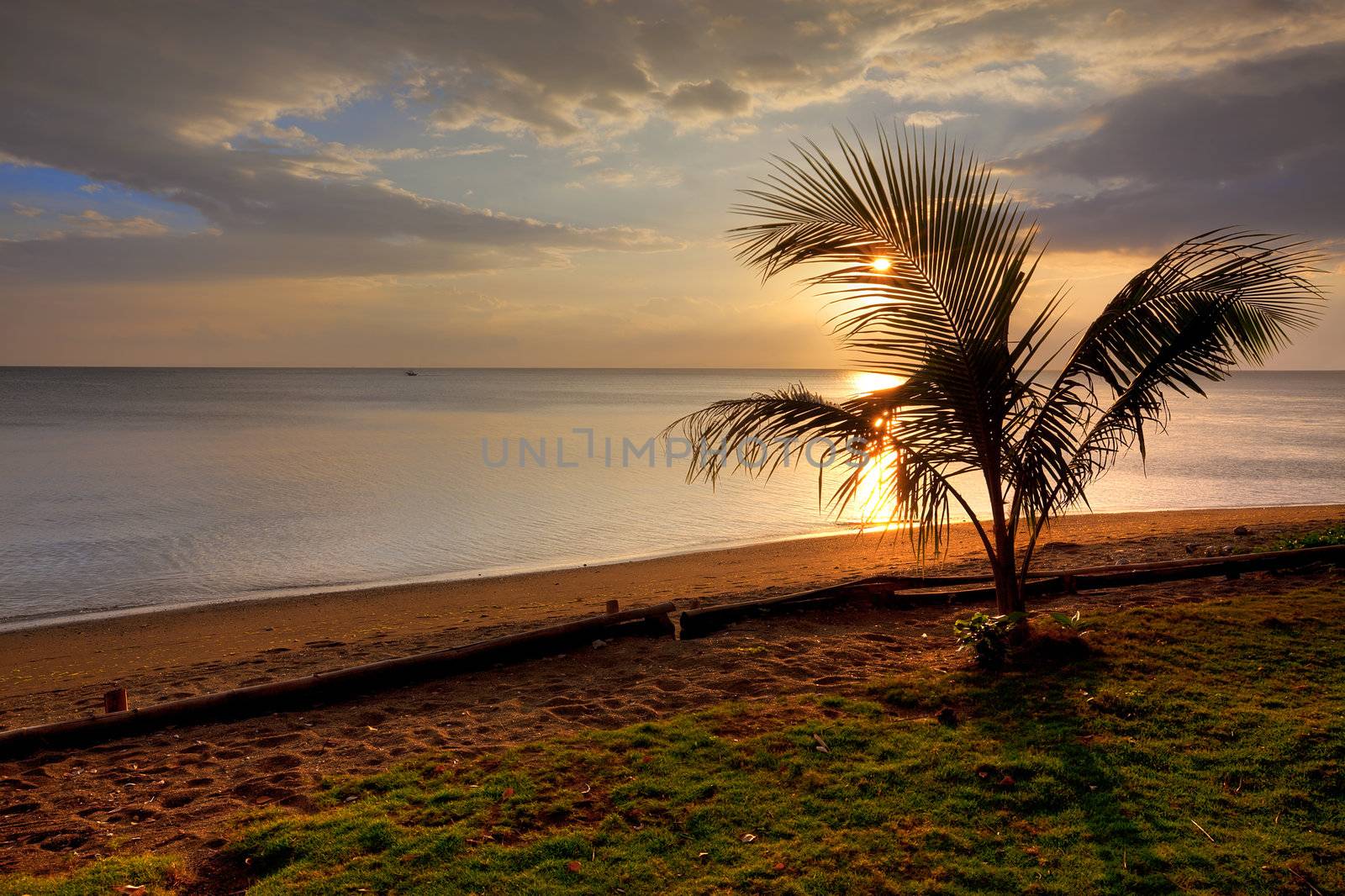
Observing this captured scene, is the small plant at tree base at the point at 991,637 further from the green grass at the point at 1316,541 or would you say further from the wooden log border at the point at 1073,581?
the green grass at the point at 1316,541

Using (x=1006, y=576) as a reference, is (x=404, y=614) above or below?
below

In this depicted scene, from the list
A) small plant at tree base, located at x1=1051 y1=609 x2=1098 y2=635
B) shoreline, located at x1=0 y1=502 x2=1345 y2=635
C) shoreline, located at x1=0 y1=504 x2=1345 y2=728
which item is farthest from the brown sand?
small plant at tree base, located at x1=1051 y1=609 x2=1098 y2=635

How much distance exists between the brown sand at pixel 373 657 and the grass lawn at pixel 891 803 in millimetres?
482

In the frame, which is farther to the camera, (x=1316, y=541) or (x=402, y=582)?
(x=402, y=582)

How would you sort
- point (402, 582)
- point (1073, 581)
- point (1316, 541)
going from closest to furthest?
1. point (1073, 581)
2. point (1316, 541)
3. point (402, 582)

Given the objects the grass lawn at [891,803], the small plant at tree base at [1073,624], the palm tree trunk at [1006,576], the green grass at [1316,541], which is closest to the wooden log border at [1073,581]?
the green grass at [1316,541]

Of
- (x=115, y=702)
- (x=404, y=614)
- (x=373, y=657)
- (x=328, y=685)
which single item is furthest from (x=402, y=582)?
(x=115, y=702)

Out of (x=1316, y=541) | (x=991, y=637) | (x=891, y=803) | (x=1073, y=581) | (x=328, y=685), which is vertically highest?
(x=1316, y=541)

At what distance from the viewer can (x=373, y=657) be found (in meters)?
8.77

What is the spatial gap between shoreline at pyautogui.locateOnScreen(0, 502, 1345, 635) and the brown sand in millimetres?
381

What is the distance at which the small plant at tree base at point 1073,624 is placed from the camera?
5.94 meters

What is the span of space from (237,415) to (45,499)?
4922 centimetres

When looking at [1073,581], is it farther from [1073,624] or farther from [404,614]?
[404,614]

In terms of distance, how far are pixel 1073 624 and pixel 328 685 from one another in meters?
5.87
